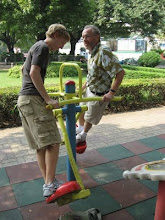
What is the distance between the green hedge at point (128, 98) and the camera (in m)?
5.06

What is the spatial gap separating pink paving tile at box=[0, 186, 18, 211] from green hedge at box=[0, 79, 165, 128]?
256cm

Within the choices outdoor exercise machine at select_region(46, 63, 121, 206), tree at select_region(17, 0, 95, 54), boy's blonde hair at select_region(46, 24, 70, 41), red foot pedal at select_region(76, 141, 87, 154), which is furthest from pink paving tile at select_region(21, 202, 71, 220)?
tree at select_region(17, 0, 95, 54)

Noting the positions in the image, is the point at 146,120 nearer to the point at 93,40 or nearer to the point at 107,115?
the point at 107,115

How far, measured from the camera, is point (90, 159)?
11.2 feet

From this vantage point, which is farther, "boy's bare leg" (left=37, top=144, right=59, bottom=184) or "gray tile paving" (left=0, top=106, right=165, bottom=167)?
"gray tile paving" (left=0, top=106, right=165, bottom=167)

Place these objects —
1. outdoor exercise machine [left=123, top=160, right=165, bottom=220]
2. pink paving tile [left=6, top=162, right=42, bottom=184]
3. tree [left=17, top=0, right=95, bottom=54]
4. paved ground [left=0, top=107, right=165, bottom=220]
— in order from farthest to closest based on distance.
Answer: tree [left=17, top=0, right=95, bottom=54] → pink paving tile [left=6, top=162, right=42, bottom=184] → paved ground [left=0, top=107, right=165, bottom=220] → outdoor exercise machine [left=123, top=160, right=165, bottom=220]

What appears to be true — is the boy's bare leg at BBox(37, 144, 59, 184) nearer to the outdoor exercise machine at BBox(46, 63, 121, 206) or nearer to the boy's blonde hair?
the outdoor exercise machine at BBox(46, 63, 121, 206)

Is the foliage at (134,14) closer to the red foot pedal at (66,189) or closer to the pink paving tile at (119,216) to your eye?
the pink paving tile at (119,216)

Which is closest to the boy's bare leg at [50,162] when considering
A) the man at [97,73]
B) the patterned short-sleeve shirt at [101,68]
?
the man at [97,73]

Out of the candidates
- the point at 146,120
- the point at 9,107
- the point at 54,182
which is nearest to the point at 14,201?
the point at 54,182

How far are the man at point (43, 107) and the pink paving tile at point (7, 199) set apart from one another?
0.46m

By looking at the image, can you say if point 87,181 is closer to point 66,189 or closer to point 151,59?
point 66,189

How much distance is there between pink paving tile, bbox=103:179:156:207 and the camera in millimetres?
2486

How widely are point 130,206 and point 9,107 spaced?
11.3 feet
